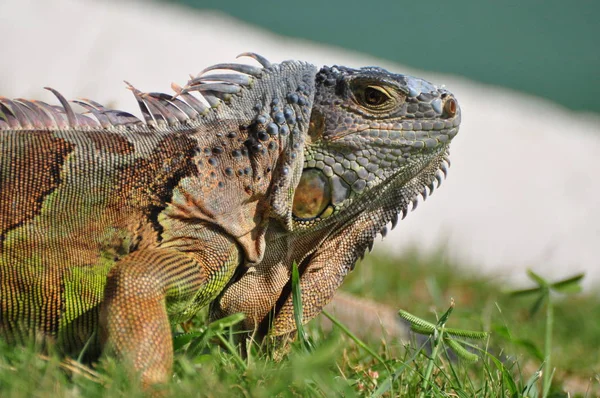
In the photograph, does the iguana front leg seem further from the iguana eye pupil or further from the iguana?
the iguana eye pupil

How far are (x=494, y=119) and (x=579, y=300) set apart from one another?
20.6ft

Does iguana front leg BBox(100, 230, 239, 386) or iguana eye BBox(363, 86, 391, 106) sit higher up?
iguana eye BBox(363, 86, 391, 106)

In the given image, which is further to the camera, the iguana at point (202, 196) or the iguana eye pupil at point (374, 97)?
the iguana eye pupil at point (374, 97)

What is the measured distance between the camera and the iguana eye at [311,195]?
3.50m

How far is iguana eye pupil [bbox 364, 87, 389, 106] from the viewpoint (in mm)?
3605

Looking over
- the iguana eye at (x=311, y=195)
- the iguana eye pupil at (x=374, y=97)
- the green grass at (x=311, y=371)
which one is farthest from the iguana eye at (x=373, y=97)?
the green grass at (x=311, y=371)

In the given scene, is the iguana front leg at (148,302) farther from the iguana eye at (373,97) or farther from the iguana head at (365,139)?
the iguana eye at (373,97)

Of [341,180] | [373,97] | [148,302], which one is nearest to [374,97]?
[373,97]

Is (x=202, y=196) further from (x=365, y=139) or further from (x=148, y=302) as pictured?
(x=365, y=139)

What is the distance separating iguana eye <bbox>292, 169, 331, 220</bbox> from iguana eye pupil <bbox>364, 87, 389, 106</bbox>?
0.39 metres

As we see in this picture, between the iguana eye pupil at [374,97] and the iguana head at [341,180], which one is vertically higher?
the iguana eye pupil at [374,97]

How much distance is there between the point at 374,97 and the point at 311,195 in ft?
1.70

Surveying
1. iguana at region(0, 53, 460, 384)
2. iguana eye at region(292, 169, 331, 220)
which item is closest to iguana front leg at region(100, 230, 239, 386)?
iguana at region(0, 53, 460, 384)

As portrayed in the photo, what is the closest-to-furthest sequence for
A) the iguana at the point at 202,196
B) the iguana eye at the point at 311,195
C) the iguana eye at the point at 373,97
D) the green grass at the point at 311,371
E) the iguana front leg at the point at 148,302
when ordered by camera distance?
the green grass at the point at 311,371, the iguana front leg at the point at 148,302, the iguana at the point at 202,196, the iguana eye at the point at 311,195, the iguana eye at the point at 373,97
